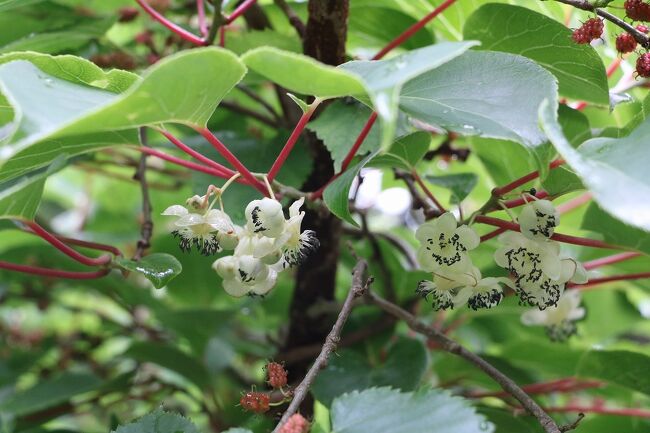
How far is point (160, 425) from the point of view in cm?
68

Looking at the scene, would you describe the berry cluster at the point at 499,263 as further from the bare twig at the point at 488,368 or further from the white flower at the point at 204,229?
the white flower at the point at 204,229

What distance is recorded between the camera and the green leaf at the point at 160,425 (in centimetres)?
68

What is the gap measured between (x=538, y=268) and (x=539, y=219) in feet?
0.21

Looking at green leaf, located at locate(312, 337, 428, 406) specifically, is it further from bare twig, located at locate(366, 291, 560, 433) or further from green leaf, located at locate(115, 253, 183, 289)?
green leaf, located at locate(115, 253, 183, 289)

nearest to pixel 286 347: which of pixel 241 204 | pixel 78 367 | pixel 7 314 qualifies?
pixel 241 204

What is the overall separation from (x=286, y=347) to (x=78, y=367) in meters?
0.74

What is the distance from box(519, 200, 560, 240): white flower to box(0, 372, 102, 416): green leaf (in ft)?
2.79

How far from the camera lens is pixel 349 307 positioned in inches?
27.2

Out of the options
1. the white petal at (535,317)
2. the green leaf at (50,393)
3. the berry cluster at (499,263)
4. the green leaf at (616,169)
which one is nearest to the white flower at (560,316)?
the white petal at (535,317)

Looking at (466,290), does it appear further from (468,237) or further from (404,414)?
(404,414)

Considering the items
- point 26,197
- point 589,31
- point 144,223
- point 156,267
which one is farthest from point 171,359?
point 589,31

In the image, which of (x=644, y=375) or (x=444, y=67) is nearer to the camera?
(x=444, y=67)

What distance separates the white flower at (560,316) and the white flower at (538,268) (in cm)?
31

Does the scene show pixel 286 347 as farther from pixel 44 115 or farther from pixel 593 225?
pixel 44 115
